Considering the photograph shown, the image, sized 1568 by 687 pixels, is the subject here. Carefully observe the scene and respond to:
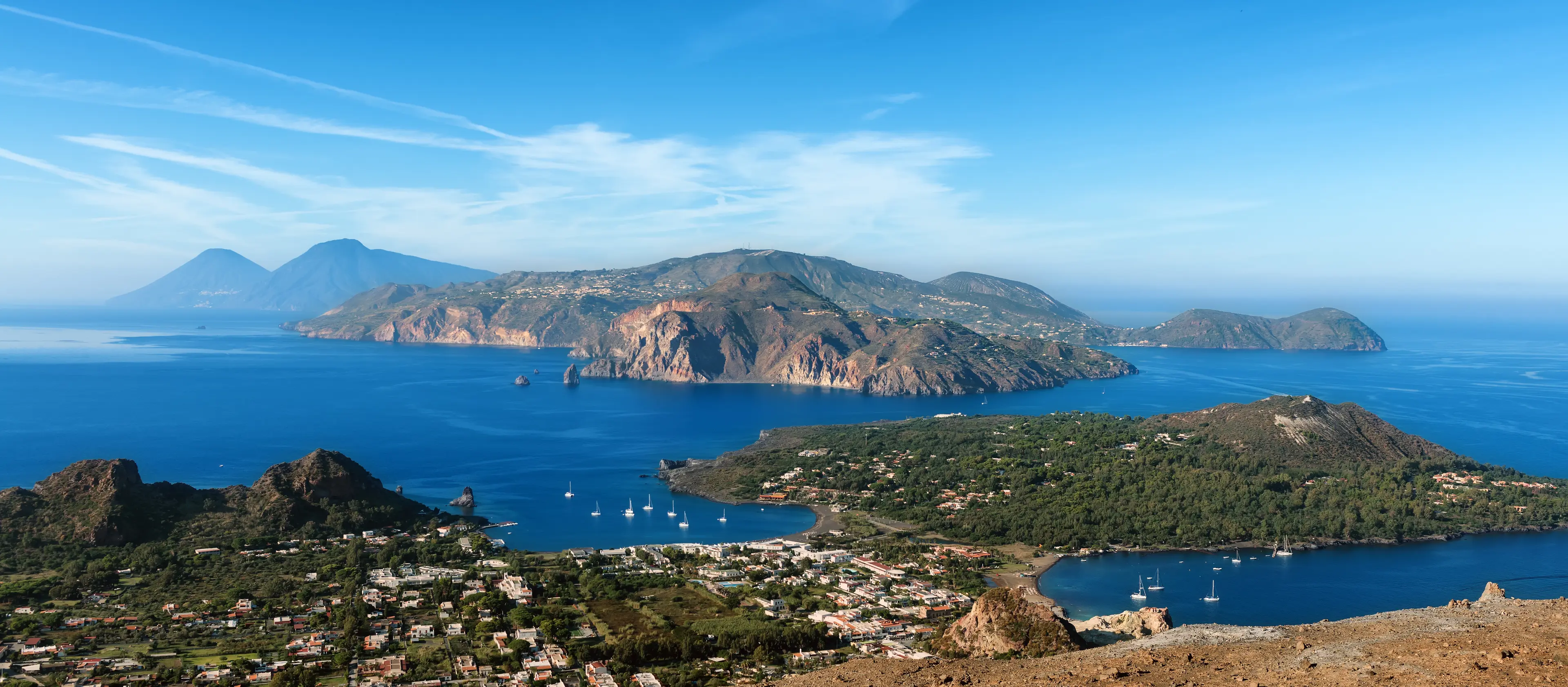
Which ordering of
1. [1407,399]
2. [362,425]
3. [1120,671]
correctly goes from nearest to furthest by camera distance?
[1120,671], [362,425], [1407,399]

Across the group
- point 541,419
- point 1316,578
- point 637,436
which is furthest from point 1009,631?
point 541,419

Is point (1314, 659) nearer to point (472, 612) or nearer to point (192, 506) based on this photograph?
point (472, 612)

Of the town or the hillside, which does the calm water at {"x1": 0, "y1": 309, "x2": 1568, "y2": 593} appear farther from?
the town

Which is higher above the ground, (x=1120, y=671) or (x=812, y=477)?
(x=1120, y=671)

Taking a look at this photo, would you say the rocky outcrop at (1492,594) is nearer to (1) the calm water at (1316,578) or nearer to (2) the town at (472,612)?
(2) the town at (472,612)

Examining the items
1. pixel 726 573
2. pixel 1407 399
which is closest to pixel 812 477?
pixel 726 573

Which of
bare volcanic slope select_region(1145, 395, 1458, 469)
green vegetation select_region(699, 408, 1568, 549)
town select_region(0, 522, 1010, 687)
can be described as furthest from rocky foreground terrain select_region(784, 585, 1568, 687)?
bare volcanic slope select_region(1145, 395, 1458, 469)

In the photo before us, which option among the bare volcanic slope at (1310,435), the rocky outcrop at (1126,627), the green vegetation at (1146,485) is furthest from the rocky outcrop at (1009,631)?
the bare volcanic slope at (1310,435)

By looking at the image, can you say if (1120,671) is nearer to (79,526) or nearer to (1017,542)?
(1017,542)
